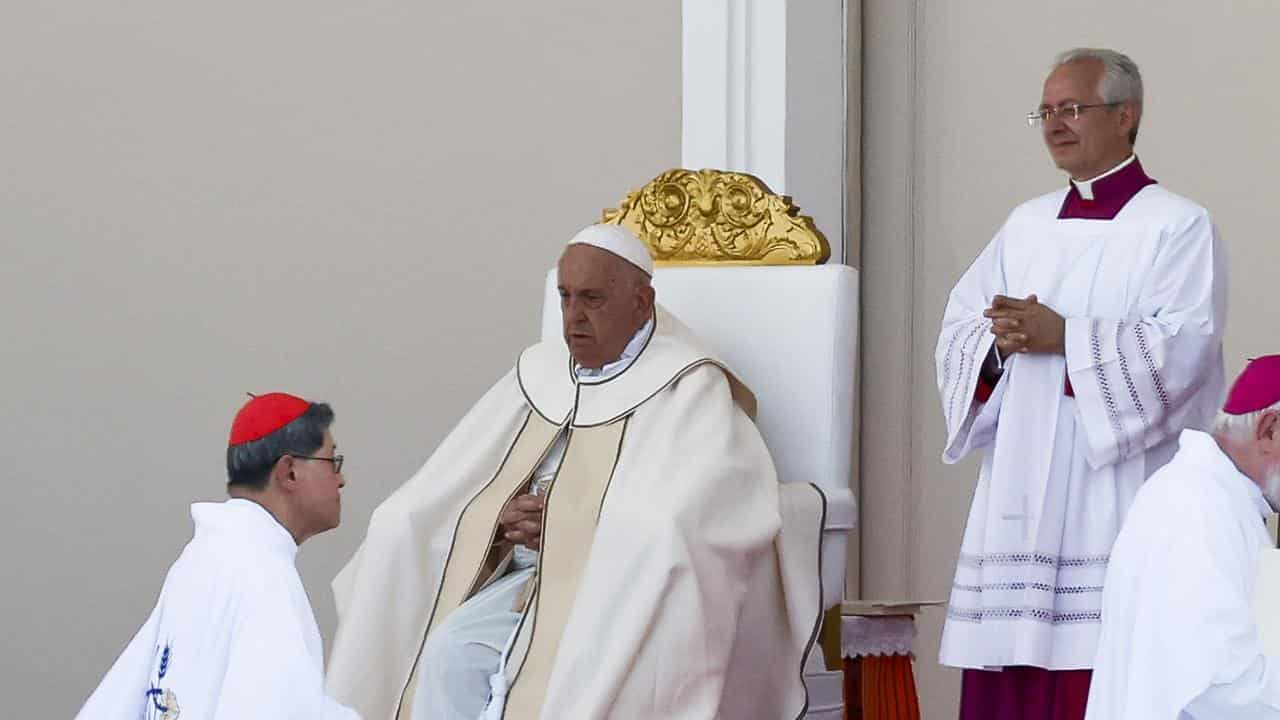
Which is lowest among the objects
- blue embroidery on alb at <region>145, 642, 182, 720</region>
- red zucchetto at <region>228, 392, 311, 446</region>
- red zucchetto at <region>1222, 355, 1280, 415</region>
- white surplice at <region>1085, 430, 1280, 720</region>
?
blue embroidery on alb at <region>145, 642, 182, 720</region>

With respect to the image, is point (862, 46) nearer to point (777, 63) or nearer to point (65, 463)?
point (777, 63)

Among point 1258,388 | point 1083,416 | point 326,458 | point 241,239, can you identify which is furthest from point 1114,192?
point 241,239

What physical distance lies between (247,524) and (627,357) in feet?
6.47

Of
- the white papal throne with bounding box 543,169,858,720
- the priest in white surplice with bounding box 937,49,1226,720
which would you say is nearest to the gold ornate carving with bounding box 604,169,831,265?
the white papal throne with bounding box 543,169,858,720

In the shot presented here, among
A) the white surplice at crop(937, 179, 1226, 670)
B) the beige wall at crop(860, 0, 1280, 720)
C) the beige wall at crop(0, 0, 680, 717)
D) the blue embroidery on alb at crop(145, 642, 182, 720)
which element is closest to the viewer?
the blue embroidery on alb at crop(145, 642, 182, 720)

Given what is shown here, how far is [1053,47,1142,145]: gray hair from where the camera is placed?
16.2 ft

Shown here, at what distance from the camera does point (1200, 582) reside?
335 centimetres

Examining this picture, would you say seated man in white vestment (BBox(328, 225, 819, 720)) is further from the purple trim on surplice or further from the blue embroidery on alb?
the blue embroidery on alb

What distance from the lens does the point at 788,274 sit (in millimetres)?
5664

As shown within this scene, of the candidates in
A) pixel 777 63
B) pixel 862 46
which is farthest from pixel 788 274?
pixel 862 46

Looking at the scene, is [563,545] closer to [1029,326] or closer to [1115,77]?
[1029,326]

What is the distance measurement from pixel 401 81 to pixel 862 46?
173 centimetres

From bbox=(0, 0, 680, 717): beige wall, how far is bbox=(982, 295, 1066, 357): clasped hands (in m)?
2.93

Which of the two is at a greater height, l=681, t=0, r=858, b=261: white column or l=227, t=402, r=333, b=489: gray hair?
l=681, t=0, r=858, b=261: white column
